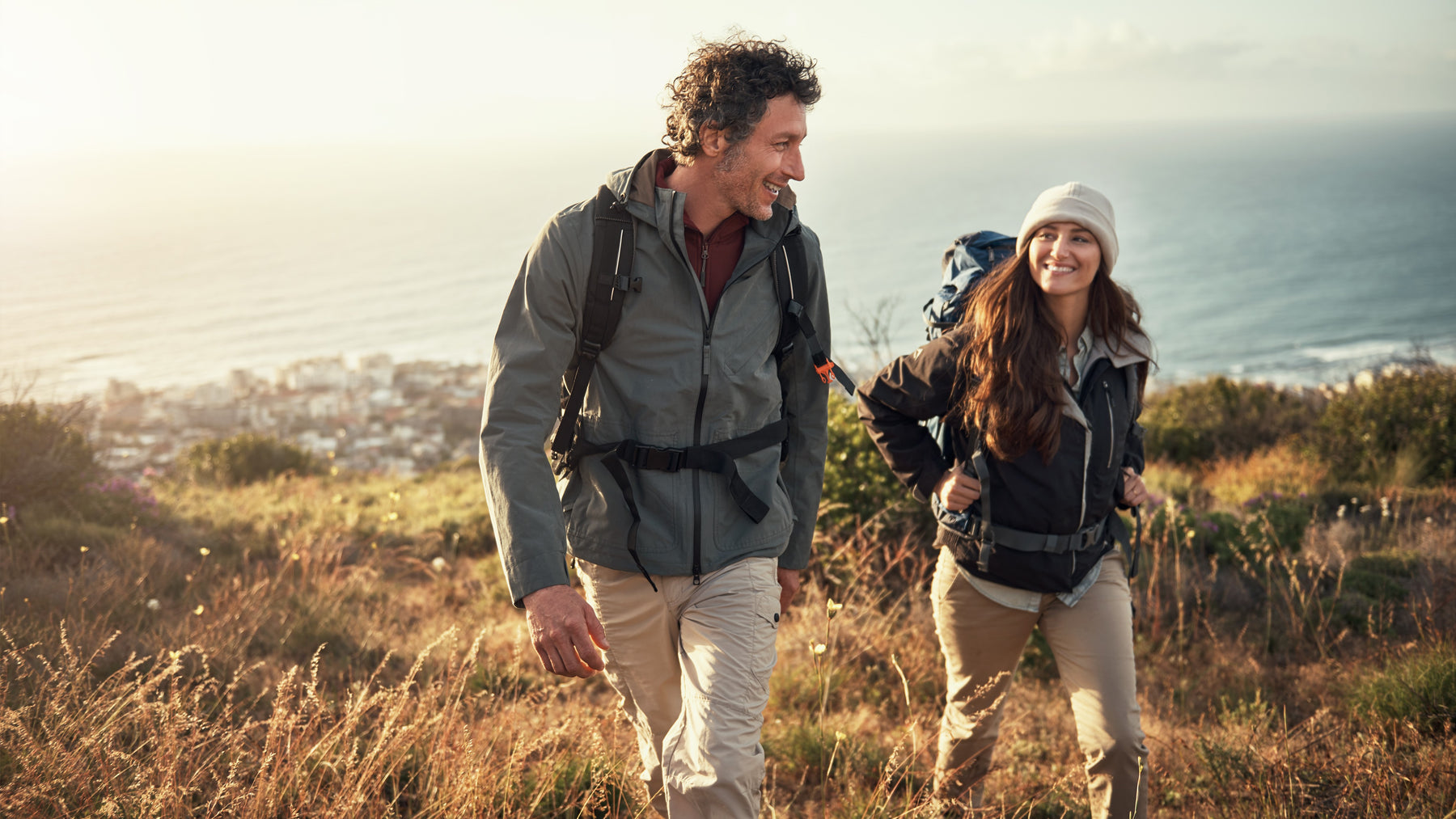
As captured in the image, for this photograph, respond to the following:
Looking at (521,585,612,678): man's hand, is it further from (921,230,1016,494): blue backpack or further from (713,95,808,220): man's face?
(921,230,1016,494): blue backpack

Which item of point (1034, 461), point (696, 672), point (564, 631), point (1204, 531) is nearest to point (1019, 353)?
point (1034, 461)

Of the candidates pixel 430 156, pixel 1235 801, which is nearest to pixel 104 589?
pixel 1235 801

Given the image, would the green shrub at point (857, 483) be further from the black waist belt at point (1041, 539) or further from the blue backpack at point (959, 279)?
the black waist belt at point (1041, 539)

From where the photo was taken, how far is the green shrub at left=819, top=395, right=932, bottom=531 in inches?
224

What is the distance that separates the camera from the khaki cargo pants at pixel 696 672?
2.20m

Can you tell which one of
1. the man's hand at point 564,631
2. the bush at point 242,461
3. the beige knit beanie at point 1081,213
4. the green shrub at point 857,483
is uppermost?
the beige knit beanie at point 1081,213

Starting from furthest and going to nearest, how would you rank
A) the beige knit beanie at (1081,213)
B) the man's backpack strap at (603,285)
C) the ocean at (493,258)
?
the ocean at (493,258)
the beige knit beanie at (1081,213)
the man's backpack strap at (603,285)

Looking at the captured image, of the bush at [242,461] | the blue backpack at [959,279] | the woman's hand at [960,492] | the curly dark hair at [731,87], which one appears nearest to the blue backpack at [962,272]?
the blue backpack at [959,279]

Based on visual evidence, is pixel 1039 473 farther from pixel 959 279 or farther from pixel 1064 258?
pixel 959 279

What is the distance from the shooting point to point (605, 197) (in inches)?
98.4

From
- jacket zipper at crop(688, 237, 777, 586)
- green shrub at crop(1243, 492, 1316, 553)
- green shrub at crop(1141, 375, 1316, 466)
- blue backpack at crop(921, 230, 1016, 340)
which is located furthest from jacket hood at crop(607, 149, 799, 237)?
green shrub at crop(1141, 375, 1316, 466)

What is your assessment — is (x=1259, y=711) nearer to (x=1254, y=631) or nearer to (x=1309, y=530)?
(x=1254, y=631)

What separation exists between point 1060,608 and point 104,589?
4481 mm

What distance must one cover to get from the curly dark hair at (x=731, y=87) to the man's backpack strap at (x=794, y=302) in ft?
1.24
